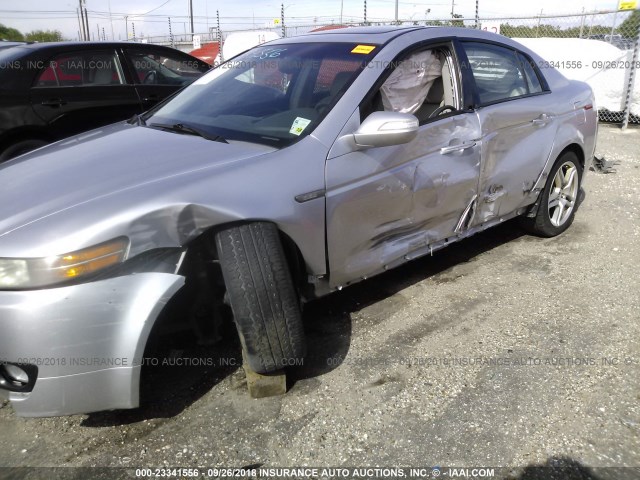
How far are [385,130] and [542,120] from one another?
1941 mm

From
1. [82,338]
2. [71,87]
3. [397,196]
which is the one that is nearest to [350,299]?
[397,196]

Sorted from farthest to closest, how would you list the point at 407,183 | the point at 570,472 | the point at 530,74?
1. the point at 530,74
2. the point at 407,183
3. the point at 570,472

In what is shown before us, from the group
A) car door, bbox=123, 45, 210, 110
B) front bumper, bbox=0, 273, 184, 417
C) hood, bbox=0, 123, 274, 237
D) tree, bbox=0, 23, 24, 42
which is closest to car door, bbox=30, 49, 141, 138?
car door, bbox=123, 45, 210, 110

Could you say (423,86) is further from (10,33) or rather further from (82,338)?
(10,33)

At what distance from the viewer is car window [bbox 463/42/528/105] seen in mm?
3770

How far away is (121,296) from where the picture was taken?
215 cm

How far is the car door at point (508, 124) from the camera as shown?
371 cm

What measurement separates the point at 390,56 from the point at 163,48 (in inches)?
158

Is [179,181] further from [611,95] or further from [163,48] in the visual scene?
[611,95]

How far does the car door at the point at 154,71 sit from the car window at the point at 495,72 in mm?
3160

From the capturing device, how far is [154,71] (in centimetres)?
617

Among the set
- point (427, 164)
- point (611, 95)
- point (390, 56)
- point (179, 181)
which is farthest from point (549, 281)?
point (611, 95)

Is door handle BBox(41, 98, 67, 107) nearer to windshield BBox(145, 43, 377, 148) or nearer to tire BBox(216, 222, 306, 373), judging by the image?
windshield BBox(145, 43, 377, 148)

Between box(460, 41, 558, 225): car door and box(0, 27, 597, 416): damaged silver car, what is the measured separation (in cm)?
2
